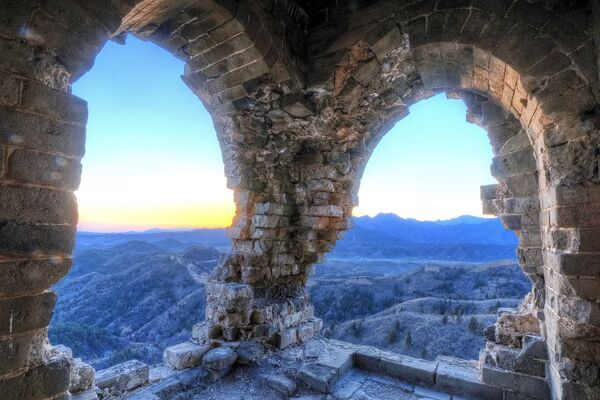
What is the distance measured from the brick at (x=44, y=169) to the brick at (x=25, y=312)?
0.57 metres

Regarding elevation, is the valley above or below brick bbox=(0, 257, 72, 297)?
below

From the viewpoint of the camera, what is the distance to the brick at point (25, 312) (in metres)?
1.49

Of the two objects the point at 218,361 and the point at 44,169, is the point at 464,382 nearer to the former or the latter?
the point at 218,361

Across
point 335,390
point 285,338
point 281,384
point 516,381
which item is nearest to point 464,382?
point 516,381

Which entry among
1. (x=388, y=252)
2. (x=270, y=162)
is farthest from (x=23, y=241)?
(x=388, y=252)

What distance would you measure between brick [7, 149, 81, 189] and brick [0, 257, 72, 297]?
40 cm

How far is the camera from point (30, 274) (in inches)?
62.1

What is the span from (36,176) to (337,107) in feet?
10.2

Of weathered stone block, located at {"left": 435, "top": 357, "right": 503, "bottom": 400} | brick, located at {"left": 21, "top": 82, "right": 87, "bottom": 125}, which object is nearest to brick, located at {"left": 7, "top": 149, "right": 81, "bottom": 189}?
brick, located at {"left": 21, "top": 82, "right": 87, "bottom": 125}

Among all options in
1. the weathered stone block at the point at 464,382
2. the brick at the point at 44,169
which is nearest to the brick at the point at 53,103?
the brick at the point at 44,169

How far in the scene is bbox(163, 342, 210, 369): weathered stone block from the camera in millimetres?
3691

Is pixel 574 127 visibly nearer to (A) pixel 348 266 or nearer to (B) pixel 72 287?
(A) pixel 348 266

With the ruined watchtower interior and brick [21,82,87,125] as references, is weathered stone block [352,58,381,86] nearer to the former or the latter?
the ruined watchtower interior

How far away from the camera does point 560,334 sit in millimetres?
2396
